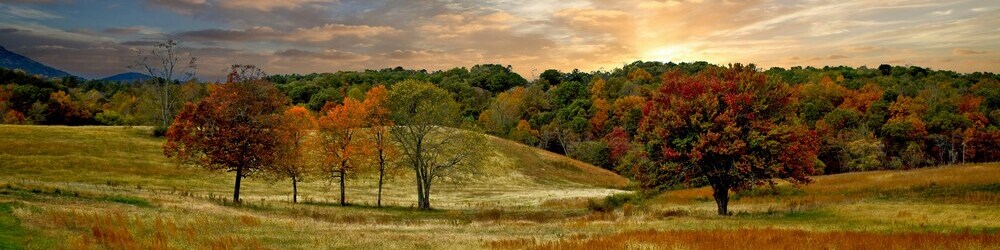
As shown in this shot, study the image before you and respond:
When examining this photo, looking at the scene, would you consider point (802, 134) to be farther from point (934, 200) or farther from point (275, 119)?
point (275, 119)

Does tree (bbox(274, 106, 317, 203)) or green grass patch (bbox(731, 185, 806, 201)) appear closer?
tree (bbox(274, 106, 317, 203))

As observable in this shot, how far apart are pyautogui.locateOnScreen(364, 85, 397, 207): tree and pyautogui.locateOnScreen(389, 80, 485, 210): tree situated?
797 millimetres

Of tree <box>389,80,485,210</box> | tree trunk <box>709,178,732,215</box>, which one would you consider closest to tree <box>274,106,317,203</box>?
tree <box>389,80,485,210</box>

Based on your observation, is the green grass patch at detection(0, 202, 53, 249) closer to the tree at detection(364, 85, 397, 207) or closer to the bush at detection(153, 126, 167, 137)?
the tree at detection(364, 85, 397, 207)

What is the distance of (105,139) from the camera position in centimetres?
7938

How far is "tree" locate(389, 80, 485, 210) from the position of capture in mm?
55719

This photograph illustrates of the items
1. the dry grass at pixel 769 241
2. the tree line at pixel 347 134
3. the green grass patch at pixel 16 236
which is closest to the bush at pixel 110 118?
the tree line at pixel 347 134

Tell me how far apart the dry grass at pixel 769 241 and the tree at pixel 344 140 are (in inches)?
1308

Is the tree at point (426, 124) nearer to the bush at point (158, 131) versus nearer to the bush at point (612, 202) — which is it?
the bush at point (612, 202)

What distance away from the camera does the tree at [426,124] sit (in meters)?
55.7

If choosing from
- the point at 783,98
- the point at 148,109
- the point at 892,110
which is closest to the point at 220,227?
the point at 783,98

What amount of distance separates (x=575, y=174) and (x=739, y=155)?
68299 mm

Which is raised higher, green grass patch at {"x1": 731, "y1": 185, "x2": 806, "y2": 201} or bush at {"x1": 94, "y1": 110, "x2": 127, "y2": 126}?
bush at {"x1": 94, "y1": 110, "x2": 127, "y2": 126}

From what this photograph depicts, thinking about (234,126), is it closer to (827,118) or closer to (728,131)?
(728,131)
